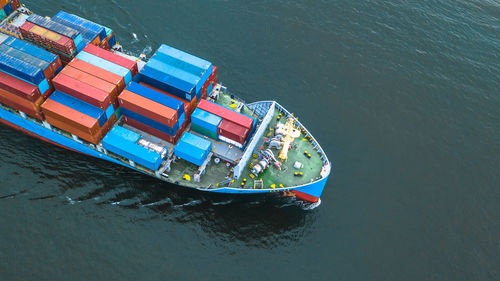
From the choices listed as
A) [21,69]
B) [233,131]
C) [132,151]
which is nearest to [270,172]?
[233,131]

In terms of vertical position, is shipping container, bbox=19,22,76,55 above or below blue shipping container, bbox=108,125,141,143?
above

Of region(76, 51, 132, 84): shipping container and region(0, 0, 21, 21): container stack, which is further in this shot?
region(0, 0, 21, 21): container stack

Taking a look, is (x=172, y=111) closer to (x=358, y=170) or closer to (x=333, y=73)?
(x=358, y=170)

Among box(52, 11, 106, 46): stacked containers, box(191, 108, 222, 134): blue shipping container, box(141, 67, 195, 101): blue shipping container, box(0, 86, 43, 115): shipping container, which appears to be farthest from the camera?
box(52, 11, 106, 46): stacked containers

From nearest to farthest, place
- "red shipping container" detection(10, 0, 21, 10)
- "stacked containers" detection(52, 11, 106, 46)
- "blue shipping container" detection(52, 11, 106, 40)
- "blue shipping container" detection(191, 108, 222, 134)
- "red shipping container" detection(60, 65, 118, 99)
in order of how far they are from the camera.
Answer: "red shipping container" detection(60, 65, 118, 99), "blue shipping container" detection(191, 108, 222, 134), "stacked containers" detection(52, 11, 106, 46), "blue shipping container" detection(52, 11, 106, 40), "red shipping container" detection(10, 0, 21, 10)

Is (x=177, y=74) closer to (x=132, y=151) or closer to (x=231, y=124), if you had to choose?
(x=231, y=124)

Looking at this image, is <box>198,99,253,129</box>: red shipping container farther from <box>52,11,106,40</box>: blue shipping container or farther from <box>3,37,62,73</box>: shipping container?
<box>3,37,62,73</box>: shipping container


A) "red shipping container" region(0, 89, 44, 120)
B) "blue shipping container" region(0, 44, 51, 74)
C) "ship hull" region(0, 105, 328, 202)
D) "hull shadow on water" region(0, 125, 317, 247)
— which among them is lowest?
"hull shadow on water" region(0, 125, 317, 247)

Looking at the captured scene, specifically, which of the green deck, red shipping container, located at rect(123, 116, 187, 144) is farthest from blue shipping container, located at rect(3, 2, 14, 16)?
the green deck

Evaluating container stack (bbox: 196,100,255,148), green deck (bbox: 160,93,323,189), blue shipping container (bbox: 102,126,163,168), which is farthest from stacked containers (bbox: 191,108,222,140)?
blue shipping container (bbox: 102,126,163,168)
